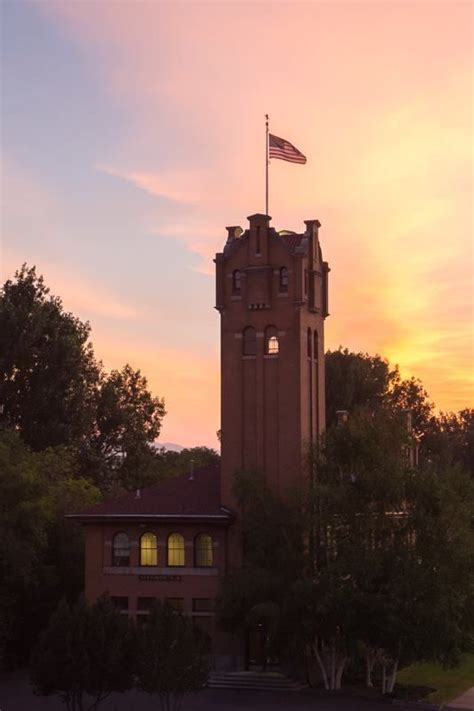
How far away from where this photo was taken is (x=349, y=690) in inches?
1957

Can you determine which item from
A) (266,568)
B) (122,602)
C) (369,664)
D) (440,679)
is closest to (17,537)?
(122,602)

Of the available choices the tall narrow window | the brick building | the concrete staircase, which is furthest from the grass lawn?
the tall narrow window

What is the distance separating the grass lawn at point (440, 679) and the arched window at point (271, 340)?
17.9m

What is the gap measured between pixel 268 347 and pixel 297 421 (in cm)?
433

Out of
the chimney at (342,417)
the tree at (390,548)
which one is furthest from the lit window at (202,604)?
the chimney at (342,417)

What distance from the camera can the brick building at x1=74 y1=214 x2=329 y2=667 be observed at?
53.6 m

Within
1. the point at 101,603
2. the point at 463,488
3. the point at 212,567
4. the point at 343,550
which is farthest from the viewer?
the point at 212,567

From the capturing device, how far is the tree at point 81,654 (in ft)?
131

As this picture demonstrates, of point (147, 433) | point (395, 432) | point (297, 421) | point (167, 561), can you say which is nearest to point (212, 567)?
point (167, 561)

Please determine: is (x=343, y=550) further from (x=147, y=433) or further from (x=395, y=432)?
(x=147, y=433)

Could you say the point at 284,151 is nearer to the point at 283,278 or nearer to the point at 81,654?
the point at 283,278

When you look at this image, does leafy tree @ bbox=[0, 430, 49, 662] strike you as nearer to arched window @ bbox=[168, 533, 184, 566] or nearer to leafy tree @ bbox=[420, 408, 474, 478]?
arched window @ bbox=[168, 533, 184, 566]

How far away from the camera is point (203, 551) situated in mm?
53906

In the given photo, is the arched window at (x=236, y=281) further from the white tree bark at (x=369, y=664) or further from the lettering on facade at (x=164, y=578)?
the white tree bark at (x=369, y=664)
